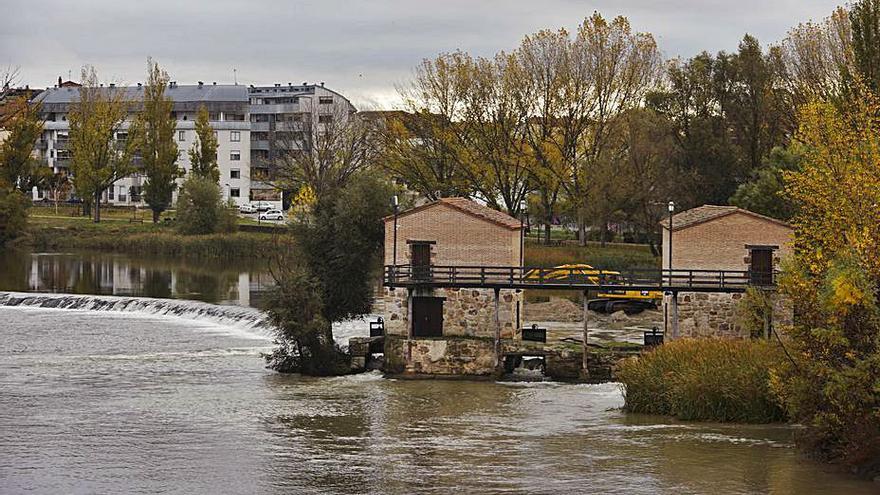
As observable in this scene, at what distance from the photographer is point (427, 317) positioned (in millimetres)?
44625

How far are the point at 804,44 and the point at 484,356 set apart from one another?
121 feet

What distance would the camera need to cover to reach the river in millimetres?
28094

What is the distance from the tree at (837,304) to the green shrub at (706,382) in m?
2.79

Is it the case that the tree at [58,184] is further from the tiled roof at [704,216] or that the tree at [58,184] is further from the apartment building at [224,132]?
the tiled roof at [704,216]

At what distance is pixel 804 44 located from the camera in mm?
69750

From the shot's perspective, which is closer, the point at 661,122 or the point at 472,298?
the point at 472,298

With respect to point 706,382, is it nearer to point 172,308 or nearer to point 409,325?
point 409,325

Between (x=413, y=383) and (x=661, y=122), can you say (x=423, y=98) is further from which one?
(x=413, y=383)

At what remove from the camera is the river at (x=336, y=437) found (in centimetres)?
2809

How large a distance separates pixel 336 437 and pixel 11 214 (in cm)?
6955

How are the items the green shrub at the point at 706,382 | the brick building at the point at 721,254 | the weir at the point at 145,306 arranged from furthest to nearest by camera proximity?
the weir at the point at 145,306 → the brick building at the point at 721,254 → the green shrub at the point at 706,382

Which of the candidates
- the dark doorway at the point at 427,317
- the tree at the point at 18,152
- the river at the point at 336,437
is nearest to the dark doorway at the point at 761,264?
the river at the point at 336,437

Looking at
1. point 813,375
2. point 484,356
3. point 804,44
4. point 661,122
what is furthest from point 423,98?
point 813,375

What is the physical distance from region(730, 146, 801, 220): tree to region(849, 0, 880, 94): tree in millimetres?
14306
